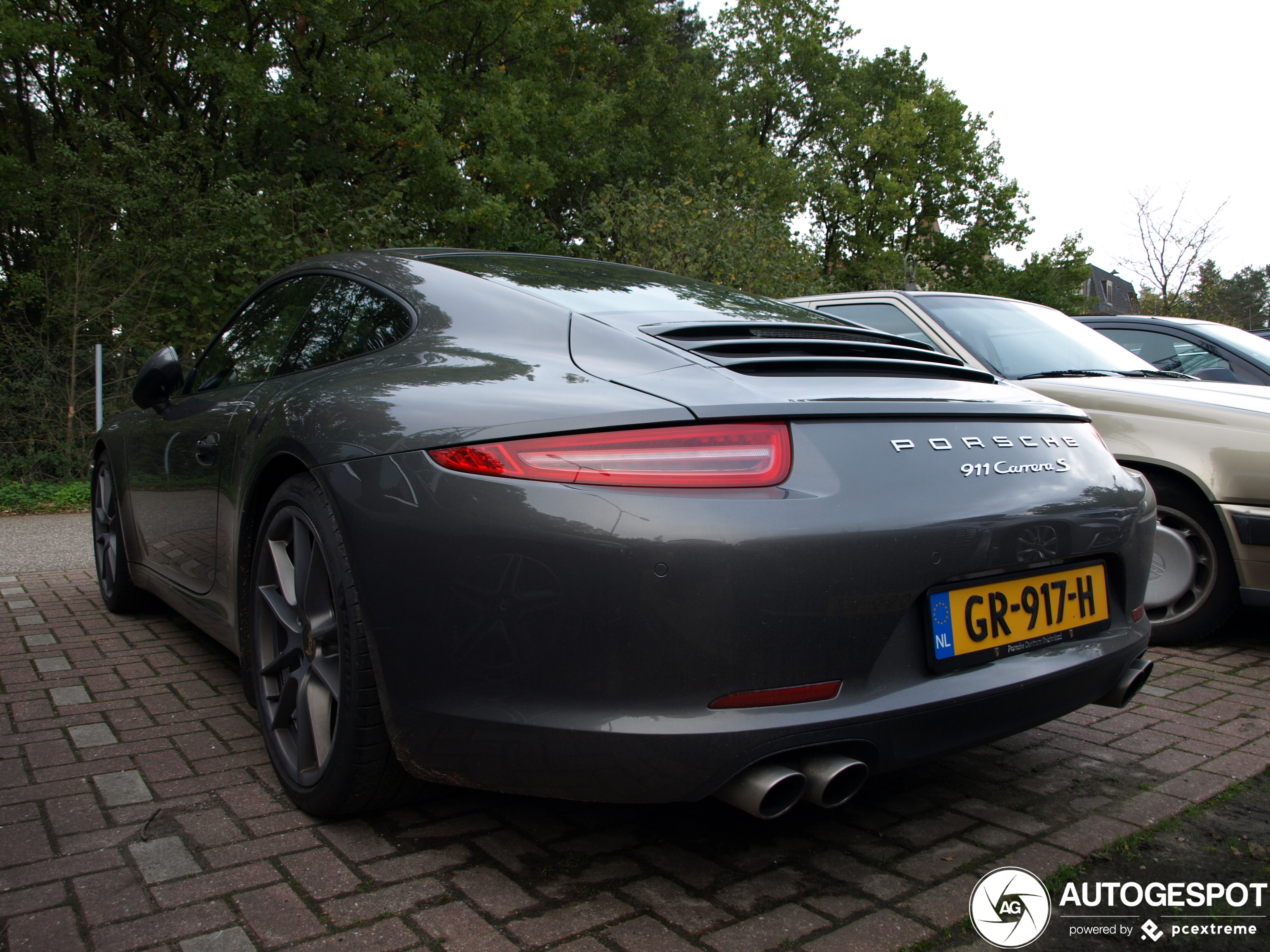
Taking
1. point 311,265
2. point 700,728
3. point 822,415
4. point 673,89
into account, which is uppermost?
point 673,89

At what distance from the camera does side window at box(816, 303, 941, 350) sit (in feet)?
15.6

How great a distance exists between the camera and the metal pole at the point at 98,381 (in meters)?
9.48

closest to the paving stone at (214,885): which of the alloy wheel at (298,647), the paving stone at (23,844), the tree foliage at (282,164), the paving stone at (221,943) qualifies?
the paving stone at (221,943)

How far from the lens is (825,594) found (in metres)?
1.78

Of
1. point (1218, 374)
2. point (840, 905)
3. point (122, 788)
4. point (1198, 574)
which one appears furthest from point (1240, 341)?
point (122, 788)

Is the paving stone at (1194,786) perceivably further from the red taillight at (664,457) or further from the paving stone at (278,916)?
the paving stone at (278,916)

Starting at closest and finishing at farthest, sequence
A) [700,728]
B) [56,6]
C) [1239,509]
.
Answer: [700,728], [1239,509], [56,6]

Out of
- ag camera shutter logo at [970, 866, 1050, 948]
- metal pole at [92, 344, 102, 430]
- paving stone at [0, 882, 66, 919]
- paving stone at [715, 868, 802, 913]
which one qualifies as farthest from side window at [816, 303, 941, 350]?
metal pole at [92, 344, 102, 430]

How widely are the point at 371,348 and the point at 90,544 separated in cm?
556

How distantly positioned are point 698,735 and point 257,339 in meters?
2.27

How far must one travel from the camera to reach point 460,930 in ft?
6.04

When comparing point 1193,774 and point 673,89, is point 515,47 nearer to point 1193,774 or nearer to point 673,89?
point 673,89

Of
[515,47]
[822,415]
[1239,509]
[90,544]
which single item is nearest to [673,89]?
→ [515,47]

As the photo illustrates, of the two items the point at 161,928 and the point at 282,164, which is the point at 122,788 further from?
the point at 282,164
